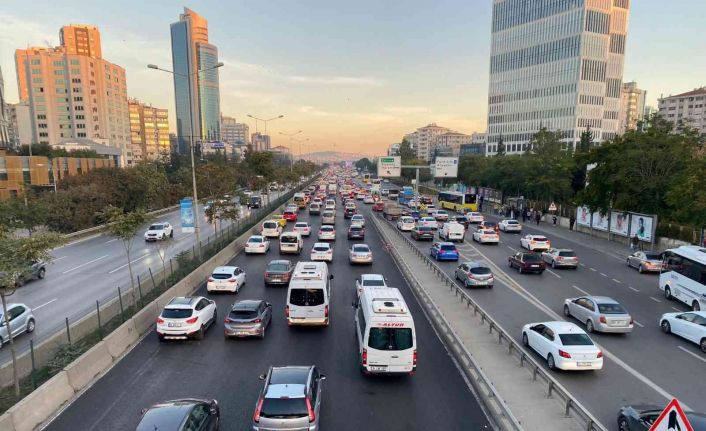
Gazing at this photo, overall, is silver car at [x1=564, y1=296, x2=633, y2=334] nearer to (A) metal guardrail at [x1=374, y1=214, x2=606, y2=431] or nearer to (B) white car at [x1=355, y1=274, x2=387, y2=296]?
(A) metal guardrail at [x1=374, y1=214, x2=606, y2=431]

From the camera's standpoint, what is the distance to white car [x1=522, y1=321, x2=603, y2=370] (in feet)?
41.3

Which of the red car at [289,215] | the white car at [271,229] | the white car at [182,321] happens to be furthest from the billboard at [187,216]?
the red car at [289,215]

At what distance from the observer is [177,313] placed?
15.4 meters

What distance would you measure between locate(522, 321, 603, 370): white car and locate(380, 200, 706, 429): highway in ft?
1.28

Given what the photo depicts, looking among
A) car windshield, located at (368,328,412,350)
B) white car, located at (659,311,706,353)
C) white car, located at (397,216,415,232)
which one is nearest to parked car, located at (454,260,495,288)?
white car, located at (659,311,706,353)

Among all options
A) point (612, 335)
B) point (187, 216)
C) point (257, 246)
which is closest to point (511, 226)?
point (257, 246)

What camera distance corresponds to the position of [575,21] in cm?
A: 11456

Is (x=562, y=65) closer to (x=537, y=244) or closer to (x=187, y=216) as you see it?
(x=537, y=244)

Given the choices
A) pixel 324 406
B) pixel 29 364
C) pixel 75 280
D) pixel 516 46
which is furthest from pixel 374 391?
pixel 516 46

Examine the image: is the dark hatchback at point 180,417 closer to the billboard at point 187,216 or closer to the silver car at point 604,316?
the silver car at point 604,316

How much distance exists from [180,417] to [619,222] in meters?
40.7

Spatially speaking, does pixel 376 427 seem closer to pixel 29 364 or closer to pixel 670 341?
pixel 29 364

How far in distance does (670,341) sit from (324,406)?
1355 centimetres

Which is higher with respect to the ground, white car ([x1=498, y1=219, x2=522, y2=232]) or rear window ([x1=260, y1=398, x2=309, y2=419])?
rear window ([x1=260, y1=398, x2=309, y2=419])
